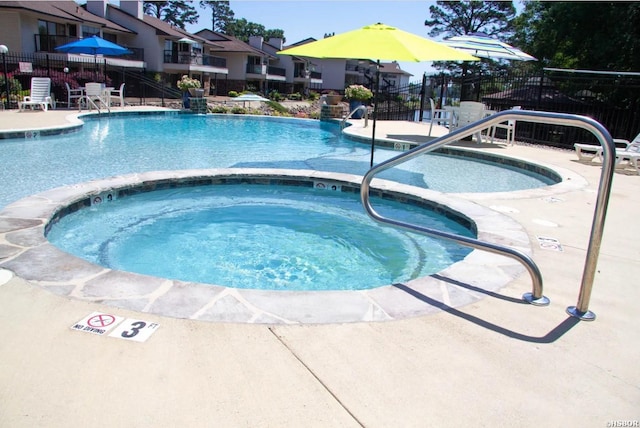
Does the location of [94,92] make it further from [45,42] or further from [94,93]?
[45,42]

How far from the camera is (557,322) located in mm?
2891

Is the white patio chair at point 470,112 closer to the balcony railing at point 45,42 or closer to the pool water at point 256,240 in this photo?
the pool water at point 256,240

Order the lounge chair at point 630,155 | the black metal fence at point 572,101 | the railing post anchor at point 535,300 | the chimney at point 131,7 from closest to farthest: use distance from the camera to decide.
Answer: the railing post anchor at point 535,300
the lounge chair at point 630,155
the black metal fence at point 572,101
the chimney at point 131,7

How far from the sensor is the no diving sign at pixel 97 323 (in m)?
2.53

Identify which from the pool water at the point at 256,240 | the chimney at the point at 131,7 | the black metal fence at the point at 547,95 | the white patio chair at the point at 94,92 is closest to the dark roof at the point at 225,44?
the chimney at the point at 131,7

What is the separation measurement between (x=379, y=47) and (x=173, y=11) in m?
63.4

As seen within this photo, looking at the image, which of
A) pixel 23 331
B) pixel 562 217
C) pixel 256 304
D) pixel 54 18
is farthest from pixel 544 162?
pixel 54 18

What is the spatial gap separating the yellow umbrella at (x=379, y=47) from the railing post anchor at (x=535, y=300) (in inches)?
164

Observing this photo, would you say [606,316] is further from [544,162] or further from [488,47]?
[488,47]

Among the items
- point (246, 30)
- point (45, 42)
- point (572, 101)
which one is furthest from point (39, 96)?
point (246, 30)

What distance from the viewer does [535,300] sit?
3.15 metres

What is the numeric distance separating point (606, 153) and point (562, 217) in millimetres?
3124

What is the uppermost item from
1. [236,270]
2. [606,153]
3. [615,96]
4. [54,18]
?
[54,18]

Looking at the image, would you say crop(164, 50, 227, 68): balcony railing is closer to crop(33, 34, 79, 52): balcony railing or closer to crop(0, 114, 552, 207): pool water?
crop(33, 34, 79, 52): balcony railing
